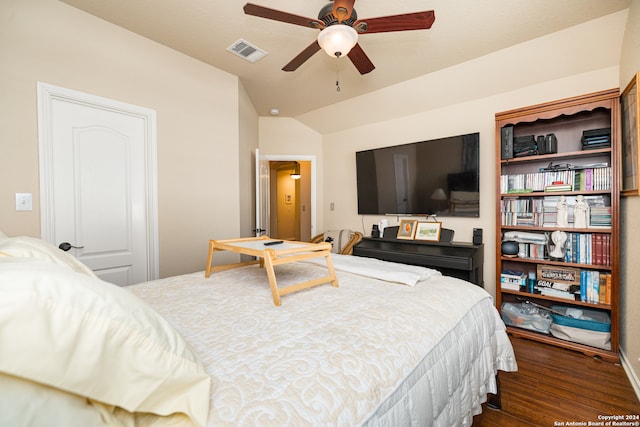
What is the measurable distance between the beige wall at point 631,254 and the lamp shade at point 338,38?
198 cm

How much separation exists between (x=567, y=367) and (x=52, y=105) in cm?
434

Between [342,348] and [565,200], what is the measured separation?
2764 millimetres

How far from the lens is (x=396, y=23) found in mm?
1688

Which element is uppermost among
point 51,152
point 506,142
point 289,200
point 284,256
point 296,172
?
point 296,172

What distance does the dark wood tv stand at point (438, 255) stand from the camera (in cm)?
266

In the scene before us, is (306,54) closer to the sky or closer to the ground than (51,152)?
closer to the sky

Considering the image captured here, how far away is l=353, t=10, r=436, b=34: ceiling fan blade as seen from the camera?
1604mm

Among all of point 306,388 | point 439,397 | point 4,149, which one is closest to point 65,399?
point 306,388

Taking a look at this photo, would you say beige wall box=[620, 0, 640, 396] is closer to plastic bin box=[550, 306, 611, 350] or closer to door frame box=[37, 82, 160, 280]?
plastic bin box=[550, 306, 611, 350]

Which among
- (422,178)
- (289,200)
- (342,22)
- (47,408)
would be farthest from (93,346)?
(289,200)

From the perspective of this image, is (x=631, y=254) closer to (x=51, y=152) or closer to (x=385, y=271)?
(x=385, y=271)

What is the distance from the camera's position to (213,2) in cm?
202

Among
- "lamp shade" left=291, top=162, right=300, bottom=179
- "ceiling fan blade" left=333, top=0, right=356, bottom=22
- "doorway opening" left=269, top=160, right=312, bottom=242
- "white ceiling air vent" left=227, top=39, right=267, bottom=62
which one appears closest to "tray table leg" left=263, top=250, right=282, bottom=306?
"ceiling fan blade" left=333, top=0, right=356, bottom=22

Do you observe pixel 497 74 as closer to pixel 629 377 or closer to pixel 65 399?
pixel 629 377
